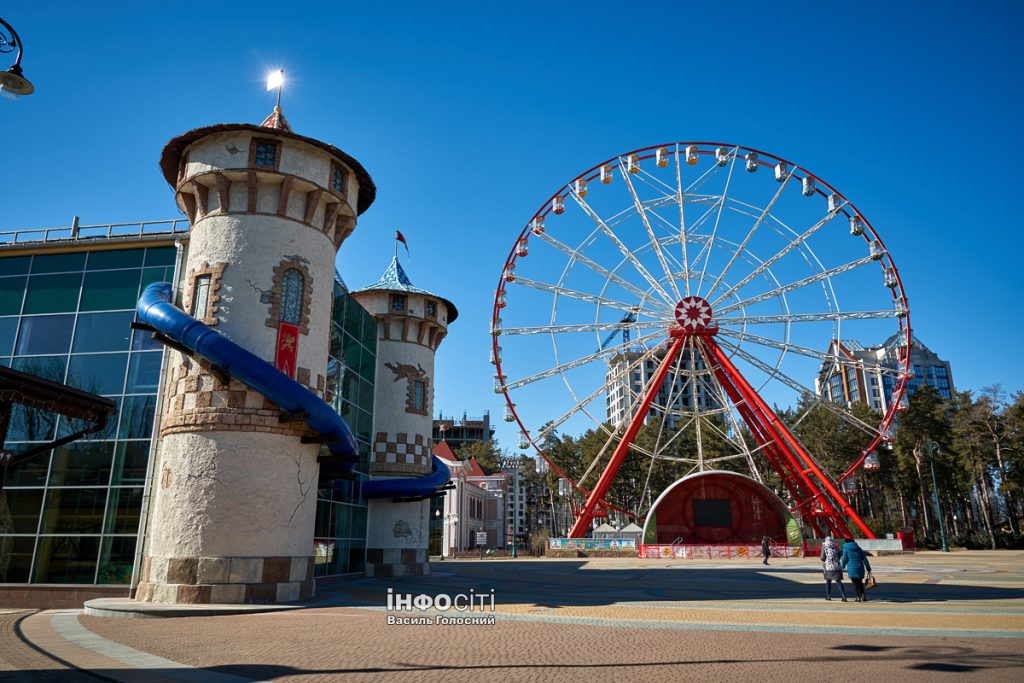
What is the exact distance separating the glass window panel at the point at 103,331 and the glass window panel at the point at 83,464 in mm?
3227

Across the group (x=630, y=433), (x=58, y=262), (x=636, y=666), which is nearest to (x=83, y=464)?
(x=58, y=262)

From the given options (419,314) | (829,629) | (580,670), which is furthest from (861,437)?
(580,670)

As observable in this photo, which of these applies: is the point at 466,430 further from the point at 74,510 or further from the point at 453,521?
the point at 74,510

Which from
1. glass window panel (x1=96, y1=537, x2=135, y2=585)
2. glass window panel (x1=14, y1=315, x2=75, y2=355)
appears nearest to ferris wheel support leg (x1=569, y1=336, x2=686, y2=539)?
glass window panel (x1=96, y1=537, x2=135, y2=585)

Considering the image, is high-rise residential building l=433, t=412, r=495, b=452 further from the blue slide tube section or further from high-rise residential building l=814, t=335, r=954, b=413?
the blue slide tube section

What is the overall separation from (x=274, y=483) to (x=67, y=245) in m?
12.5

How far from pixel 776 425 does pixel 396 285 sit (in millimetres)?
23030

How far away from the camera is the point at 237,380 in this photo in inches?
720

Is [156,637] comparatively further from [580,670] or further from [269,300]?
[269,300]

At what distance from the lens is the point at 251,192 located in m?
19.9

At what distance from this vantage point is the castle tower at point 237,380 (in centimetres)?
1745

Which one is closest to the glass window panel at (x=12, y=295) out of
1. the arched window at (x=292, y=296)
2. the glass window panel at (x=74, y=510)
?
the glass window panel at (x=74, y=510)

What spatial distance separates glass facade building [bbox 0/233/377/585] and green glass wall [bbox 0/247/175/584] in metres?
0.03

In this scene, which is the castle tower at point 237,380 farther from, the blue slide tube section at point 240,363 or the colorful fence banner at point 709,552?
the colorful fence banner at point 709,552
